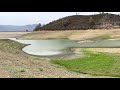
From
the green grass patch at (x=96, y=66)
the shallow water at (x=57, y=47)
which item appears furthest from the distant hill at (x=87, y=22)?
the green grass patch at (x=96, y=66)

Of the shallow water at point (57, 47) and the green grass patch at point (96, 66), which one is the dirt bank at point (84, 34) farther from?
the green grass patch at point (96, 66)

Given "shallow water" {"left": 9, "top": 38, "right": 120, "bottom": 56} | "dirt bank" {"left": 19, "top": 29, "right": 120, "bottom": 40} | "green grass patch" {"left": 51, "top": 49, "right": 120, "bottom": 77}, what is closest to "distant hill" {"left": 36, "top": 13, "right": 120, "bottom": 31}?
"dirt bank" {"left": 19, "top": 29, "right": 120, "bottom": 40}

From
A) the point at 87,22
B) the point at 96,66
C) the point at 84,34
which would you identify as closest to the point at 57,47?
the point at 96,66

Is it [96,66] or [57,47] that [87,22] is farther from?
[96,66]

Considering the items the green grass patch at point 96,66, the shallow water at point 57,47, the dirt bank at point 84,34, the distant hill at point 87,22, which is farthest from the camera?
the distant hill at point 87,22

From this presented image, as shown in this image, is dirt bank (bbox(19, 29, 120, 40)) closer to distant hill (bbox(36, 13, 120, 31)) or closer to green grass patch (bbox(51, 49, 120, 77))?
distant hill (bbox(36, 13, 120, 31))

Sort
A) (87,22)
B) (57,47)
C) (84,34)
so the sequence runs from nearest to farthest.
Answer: (57,47) < (84,34) < (87,22)

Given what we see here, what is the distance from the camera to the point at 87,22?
3255 inches

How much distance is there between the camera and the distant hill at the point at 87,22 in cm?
7694

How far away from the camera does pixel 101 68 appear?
58.6ft
